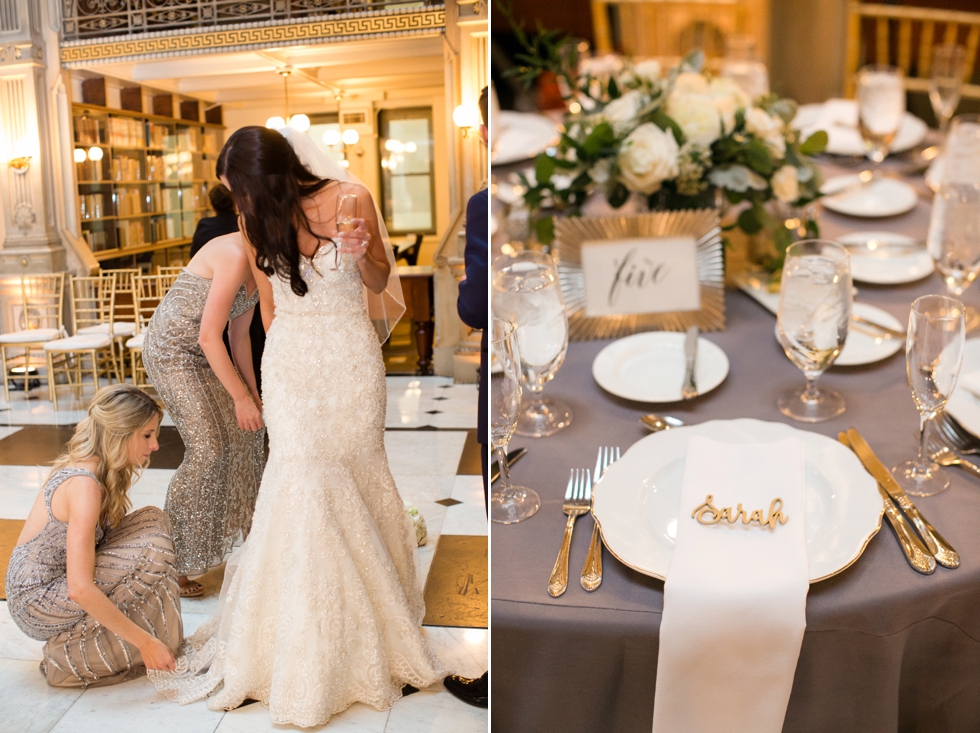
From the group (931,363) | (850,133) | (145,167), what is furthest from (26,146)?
(850,133)

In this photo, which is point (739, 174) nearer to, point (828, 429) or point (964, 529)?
point (828, 429)

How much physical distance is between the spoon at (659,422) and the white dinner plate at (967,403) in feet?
1.27

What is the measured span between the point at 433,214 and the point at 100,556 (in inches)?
34.3

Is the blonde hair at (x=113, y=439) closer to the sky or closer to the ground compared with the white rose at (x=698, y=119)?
closer to the ground

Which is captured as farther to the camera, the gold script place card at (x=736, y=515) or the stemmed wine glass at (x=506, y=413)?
the stemmed wine glass at (x=506, y=413)

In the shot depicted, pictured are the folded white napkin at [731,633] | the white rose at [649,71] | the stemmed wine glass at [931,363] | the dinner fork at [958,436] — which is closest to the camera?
the folded white napkin at [731,633]

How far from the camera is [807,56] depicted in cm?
427

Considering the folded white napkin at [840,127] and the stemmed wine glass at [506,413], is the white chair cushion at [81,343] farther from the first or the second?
the folded white napkin at [840,127]

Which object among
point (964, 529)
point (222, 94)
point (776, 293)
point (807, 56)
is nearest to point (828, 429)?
point (964, 529)

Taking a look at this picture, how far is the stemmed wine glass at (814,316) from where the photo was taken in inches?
45.9

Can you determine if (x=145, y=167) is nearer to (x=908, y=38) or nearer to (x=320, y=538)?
(x=320, y=538)

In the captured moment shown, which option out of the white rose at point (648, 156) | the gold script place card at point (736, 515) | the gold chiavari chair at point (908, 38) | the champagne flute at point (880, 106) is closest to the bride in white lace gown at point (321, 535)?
the white rose at point (648, 156)

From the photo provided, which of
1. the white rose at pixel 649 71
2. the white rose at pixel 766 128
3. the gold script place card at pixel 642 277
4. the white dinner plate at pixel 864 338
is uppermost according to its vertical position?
the white rose at pixel 649 71

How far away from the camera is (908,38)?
422 cm
